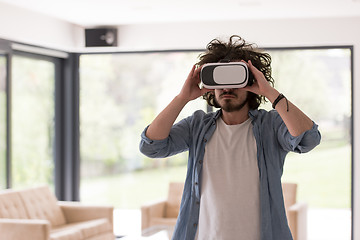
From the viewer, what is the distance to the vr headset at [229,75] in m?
1.76

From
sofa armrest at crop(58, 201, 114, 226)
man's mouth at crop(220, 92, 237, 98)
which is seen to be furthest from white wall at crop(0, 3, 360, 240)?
man's mouth at crop(220, 92, 237, 98)

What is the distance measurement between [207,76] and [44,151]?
4.95 metres

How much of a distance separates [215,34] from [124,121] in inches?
58.0

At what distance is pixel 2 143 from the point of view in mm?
5441

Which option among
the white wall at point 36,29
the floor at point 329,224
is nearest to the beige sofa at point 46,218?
the white wall at point 36,29

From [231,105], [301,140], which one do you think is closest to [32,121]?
[231,105]

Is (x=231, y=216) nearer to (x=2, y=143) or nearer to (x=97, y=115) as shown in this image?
(x=2, y=143)

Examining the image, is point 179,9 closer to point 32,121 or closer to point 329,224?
point 32,121

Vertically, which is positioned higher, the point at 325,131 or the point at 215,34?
the point at 215,34

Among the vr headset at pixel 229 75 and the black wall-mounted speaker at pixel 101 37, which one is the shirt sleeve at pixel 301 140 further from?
the black wall-mounted speaker at pixel 101 37

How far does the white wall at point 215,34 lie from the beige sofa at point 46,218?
1.53m

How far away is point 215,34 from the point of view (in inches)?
243

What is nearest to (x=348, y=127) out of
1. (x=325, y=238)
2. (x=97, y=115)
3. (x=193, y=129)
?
(x=325, y=238)

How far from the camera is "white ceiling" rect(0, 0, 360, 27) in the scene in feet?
16.9
